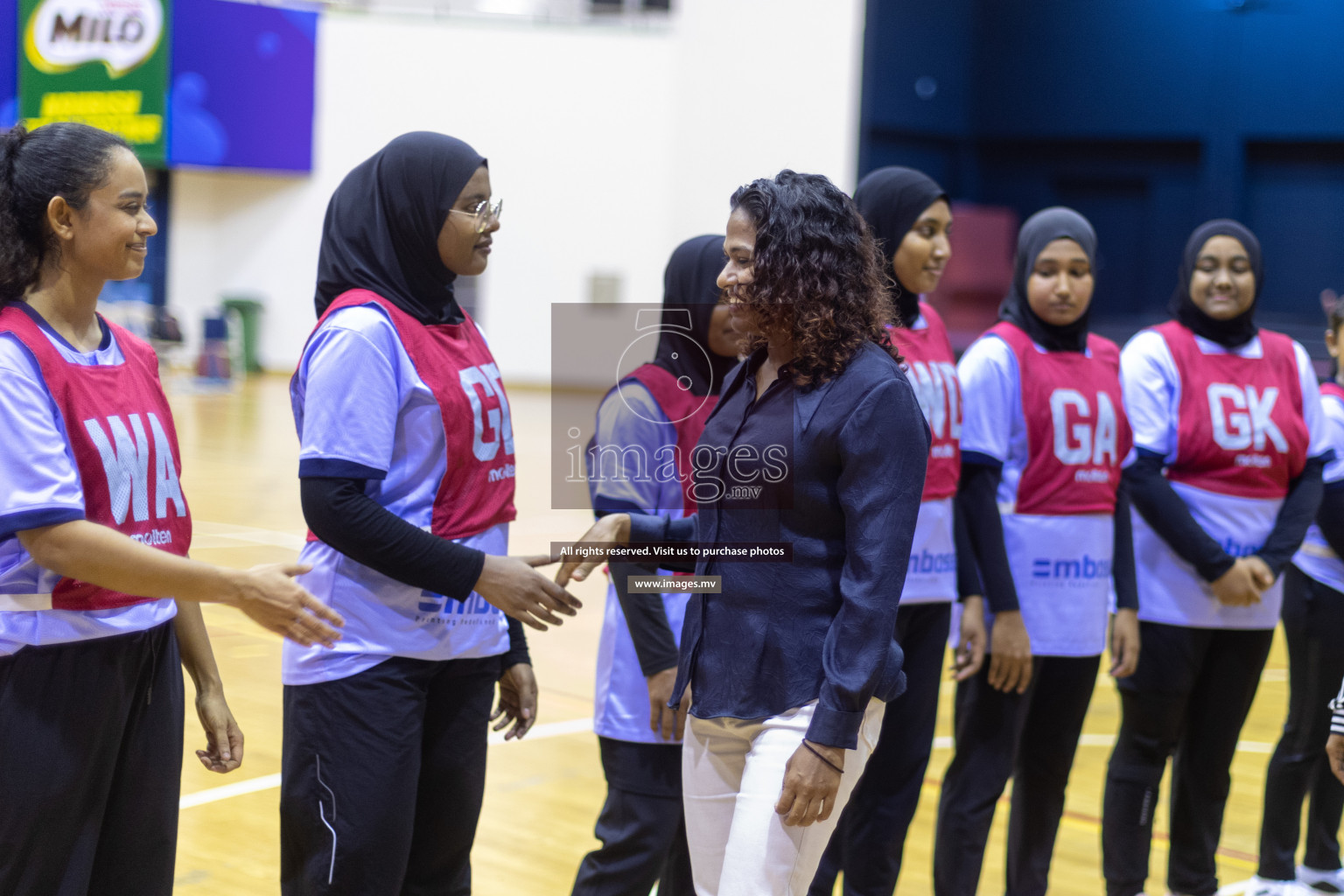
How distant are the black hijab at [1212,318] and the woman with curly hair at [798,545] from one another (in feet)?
6.13

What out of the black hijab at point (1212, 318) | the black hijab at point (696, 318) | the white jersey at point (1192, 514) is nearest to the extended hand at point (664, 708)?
the black hijab at point (696, 318)

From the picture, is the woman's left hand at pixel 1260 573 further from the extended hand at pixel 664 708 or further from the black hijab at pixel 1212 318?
the extended hand at pixel 664 708

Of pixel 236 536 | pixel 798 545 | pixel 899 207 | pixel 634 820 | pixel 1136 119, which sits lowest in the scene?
pixel 236 536

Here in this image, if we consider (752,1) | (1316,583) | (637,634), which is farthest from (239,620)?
(752,1)

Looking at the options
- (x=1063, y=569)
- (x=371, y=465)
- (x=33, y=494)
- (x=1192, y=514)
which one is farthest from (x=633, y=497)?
(x=1192, y=514)

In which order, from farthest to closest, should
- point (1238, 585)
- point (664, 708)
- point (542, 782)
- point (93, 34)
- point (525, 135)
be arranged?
point (525, 135) → point (93, 34) → point (542, 782) → point (1238, 585) → point (664, 708)

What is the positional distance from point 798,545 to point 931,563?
3.77ft

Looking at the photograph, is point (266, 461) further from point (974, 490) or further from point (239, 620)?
point (974, 490)

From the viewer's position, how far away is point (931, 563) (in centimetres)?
302

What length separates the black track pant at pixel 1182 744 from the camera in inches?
131

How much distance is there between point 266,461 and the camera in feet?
34.4

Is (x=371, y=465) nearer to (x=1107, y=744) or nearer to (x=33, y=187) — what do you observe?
(x=33, y=187)

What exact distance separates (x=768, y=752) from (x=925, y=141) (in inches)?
461

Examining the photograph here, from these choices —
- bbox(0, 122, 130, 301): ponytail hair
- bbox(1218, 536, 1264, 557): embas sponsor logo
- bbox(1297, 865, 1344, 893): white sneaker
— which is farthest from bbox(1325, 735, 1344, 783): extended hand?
bbox(0, 122, 130, 301): ponytail hair
